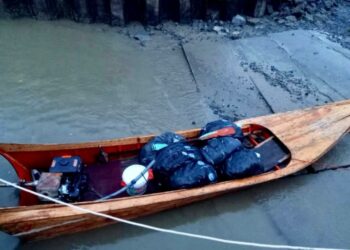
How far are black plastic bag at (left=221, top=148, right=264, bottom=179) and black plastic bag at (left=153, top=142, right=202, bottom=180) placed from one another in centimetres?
38

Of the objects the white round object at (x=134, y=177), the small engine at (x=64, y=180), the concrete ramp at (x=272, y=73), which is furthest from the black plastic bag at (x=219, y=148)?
the concrete ramp at (x=272, y=73)

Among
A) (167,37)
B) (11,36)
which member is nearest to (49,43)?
(11,36)

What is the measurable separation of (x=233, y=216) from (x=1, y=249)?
288cm

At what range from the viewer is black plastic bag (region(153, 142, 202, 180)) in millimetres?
4270

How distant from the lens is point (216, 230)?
435 centimetres

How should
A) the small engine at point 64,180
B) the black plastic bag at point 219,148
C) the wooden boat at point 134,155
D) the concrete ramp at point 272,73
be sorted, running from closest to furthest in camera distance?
1. the wooden boat at point 134,155
2. the small engine at point 64,180
3. the black plastic bag at point 219,148
4. the concrete ramp at point 272,73

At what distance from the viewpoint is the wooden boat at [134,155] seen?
3717 millimetres

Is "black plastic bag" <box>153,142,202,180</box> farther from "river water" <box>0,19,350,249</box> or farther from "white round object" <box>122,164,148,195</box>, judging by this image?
"river water" <box>0,19,350,249</box>

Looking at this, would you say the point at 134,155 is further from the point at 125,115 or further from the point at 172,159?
the point at 125,115

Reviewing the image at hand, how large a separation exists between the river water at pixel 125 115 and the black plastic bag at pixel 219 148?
62 centimetres

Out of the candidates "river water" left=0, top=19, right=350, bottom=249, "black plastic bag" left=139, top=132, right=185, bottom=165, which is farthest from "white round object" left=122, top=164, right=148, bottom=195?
"river water" left=0, top=19, right=350, bottom=249

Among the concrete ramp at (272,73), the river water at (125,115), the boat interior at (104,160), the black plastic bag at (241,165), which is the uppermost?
the black plastic bag at (241,165)

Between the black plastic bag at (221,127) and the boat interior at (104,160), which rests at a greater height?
the black plastic bag at (221,127)

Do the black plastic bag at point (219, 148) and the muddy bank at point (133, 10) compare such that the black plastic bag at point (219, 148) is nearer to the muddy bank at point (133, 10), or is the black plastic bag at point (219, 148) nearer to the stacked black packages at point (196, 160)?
the stacked black packages at point (196, 160)
